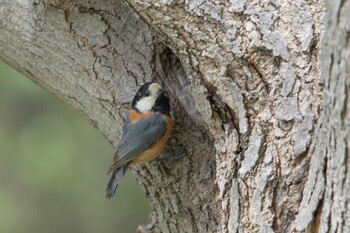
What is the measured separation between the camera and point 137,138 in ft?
12.4

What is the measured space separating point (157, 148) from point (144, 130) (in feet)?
1.75

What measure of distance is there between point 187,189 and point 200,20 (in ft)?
2.84

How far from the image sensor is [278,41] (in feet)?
7.93

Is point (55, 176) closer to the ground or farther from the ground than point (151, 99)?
closer to the ground

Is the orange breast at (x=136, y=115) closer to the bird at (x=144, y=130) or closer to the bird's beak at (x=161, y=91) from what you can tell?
the bird at (x=144, y=130)

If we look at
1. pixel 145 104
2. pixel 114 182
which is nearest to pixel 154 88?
pixel 145 104

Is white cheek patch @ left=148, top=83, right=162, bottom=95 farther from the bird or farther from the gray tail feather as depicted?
the gray tail feather

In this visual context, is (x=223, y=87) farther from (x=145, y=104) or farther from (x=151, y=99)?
(x=145, y=104)

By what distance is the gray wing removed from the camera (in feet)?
11.5

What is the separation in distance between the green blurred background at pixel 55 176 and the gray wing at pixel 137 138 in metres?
1.94

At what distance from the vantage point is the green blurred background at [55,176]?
230 inches

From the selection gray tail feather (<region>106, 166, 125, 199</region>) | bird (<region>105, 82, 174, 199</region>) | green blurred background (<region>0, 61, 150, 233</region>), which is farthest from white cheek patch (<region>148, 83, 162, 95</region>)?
green blurred background (<region>0, 61, 150, 233</region>)

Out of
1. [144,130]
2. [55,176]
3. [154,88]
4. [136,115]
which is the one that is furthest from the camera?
A: [55,176]

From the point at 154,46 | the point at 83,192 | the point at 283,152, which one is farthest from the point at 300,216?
the point at 83,192
